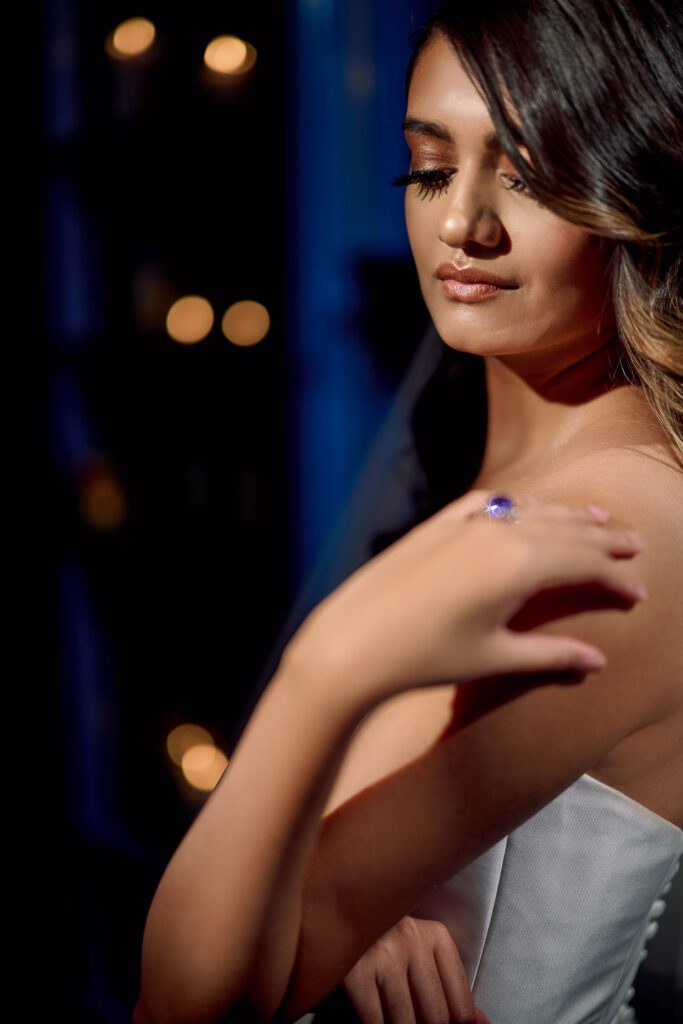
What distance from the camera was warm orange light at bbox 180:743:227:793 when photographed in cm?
250

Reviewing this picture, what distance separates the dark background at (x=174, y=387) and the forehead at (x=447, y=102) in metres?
0.62

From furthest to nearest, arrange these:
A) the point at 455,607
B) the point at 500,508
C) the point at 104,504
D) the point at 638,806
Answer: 1. the point at 104,504
2. the point at 638,806
3. the point at 500,508
4. the point at 455,607

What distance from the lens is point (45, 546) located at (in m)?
2.59

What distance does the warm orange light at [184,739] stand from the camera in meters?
2.52

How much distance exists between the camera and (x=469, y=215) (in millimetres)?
1059

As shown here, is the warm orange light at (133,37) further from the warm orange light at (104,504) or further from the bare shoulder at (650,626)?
the bare shoulder at (650,626)

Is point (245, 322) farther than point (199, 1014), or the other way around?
point (245, 322)

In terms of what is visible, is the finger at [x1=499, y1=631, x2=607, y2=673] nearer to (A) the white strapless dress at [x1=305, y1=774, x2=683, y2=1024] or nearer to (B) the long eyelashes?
(A) the white strapless dress at [x1=305, y1=774, x2=683, y2=1024]

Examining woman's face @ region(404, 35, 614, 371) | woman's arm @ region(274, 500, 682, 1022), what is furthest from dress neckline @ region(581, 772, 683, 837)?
woman's face @ region(404, 35, 614, 371)

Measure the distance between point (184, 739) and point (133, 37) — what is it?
1.92m

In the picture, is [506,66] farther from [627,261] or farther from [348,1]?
[348,1]

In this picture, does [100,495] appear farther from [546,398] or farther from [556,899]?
[556,899]

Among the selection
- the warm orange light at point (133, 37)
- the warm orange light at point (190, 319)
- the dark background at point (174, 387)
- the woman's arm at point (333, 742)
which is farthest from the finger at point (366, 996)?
the warm orange light at point (133, 37)

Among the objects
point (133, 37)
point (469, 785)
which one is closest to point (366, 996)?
point (469, 785)
